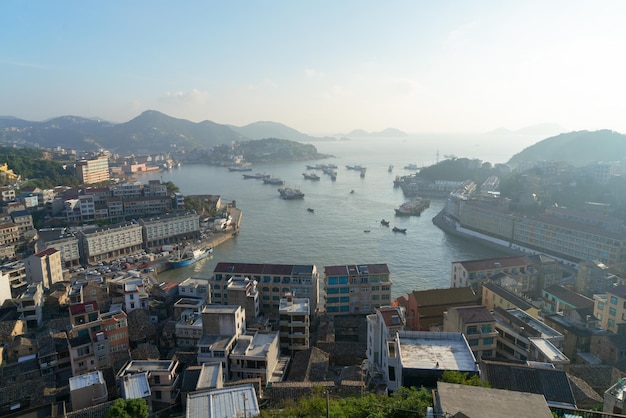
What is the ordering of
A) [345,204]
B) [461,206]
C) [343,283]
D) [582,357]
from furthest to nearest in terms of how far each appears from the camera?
1. [345,204]
2. [461,206]
3. [343,283]
4. [582,357]

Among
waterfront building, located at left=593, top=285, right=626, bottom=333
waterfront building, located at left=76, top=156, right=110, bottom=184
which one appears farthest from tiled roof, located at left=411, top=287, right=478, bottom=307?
waterfront building, located at left=76, top=156, right=110, bottom=184

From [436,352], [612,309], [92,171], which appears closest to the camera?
[436,352]

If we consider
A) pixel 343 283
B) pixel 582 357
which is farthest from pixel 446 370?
pixel 343 283

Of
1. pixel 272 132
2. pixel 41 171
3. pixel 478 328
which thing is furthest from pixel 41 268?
pixel 272 132

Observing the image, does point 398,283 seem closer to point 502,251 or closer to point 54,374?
point 502,251

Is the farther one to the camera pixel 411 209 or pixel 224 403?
pixel 411 209

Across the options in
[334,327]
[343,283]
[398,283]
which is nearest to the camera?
[334,327]

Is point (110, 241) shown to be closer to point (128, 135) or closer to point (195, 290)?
point (195, 290)
